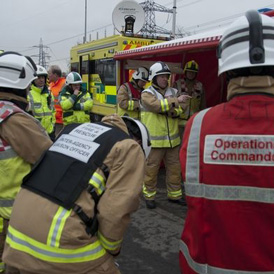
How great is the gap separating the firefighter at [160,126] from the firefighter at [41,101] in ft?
5.65

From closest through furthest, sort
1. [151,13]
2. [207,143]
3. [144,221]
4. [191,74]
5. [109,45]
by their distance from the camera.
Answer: [207,143], [144,221], [191,74], [109,45], [151,13]

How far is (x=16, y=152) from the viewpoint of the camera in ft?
7.69

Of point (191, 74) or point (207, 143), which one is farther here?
point (191, 74)

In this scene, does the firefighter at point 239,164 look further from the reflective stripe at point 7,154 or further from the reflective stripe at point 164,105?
the reflective stripe at point 164,105

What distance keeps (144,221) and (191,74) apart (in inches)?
103

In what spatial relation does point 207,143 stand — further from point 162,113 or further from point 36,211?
point 162,113

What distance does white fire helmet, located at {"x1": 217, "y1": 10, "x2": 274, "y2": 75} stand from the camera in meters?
1.42

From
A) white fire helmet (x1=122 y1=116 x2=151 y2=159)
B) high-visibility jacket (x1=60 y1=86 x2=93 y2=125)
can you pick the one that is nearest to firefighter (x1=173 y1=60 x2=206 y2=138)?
high-visibility jacket (x1=60 y1=86 x2=93 y2=125)

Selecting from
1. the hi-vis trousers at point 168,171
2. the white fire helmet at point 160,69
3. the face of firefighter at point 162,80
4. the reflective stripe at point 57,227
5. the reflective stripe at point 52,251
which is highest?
the white fire helmet at point 160,69

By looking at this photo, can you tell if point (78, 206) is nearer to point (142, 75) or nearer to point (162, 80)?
point (162, 80)

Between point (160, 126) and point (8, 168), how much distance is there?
10.0 ft

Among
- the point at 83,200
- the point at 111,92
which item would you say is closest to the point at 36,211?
the point at 83,200

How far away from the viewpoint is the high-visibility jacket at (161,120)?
5.06 meters

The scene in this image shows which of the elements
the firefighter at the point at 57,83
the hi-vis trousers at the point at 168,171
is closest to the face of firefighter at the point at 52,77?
the firefighter at the point at 57,83
